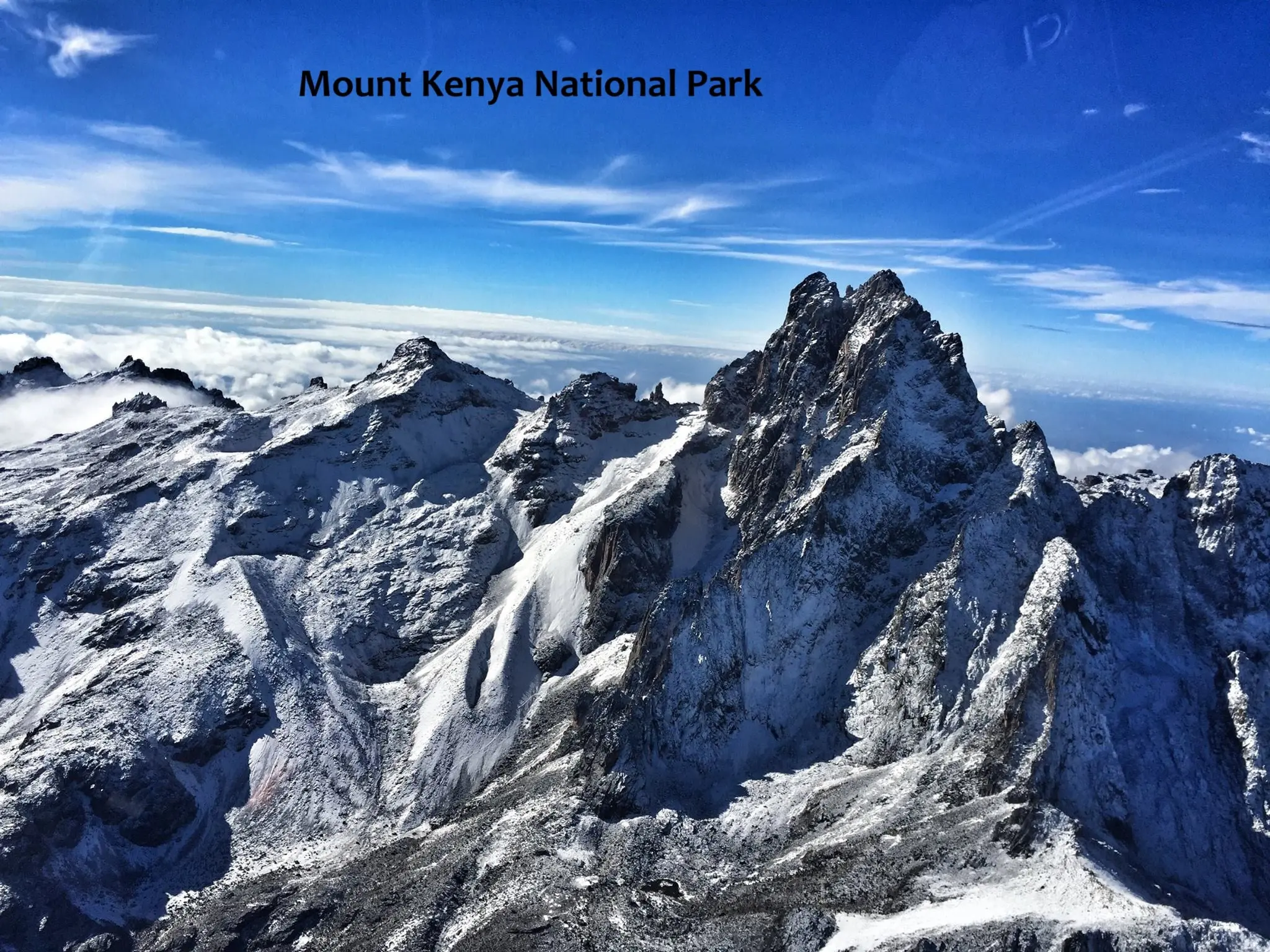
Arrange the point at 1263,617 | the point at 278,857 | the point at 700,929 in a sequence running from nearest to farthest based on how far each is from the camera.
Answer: the point at 700,929 < the point at 1263,617 < the point at 278,857

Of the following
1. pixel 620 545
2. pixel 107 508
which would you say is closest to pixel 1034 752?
pixel 620 545

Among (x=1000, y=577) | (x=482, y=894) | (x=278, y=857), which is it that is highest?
(x=1000, y=577)

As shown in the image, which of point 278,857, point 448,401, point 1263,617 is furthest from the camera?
point 448,401

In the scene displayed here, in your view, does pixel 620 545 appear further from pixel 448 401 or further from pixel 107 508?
pixel 107 508

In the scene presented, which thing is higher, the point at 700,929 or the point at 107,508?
the point at 107,508

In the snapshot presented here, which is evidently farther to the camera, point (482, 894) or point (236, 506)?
point (236, 506)

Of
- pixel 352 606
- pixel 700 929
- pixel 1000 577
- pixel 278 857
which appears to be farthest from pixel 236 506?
pixel 1000 577
